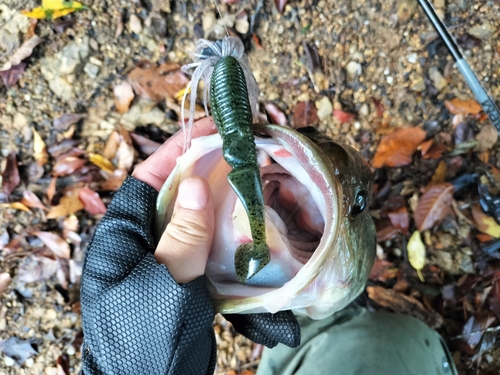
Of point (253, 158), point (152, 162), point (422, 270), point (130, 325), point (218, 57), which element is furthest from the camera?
point (422, 270)

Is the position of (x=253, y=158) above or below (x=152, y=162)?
above

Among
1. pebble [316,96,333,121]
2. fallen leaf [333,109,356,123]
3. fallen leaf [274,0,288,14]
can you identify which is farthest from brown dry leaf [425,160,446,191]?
fallen leaf [274,0,288,14]

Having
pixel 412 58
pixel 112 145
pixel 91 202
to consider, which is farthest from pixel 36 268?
pixel 412 58

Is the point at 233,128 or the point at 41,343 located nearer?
the point at 233,128

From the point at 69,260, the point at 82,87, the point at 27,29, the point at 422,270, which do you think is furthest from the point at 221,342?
the point at 27,29

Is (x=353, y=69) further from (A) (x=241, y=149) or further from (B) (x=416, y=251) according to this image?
(A) (x=241, y=149)

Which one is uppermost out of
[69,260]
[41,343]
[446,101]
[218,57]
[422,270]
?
[218,57]

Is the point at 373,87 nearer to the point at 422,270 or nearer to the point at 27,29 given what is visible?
the point at 422,270

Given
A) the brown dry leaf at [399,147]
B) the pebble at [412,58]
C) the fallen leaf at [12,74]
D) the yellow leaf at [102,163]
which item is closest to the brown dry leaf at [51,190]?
the yellow leaf at [102,163]
